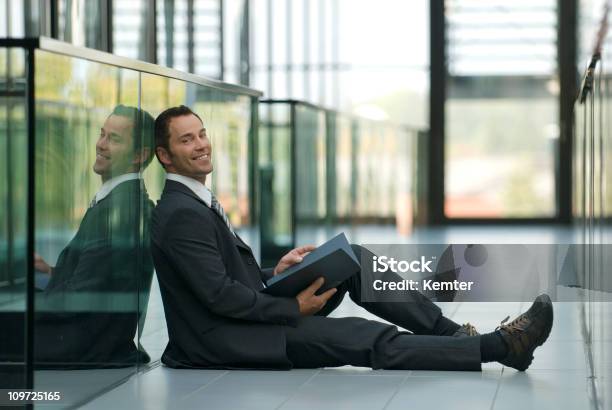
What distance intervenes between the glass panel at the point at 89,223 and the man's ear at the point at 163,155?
0.06 meters

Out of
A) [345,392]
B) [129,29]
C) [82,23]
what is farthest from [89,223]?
[129,29]

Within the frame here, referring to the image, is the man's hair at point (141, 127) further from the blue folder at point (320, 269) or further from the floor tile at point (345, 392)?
the floor tile at point (345, 392)

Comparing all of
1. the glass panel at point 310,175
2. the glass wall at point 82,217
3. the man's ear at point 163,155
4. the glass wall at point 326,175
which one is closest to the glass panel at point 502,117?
the glass wall at point 326,175

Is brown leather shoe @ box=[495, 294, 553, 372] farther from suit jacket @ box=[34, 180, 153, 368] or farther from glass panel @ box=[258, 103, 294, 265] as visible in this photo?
glass panel @ box=[258, 103, 294, 265]

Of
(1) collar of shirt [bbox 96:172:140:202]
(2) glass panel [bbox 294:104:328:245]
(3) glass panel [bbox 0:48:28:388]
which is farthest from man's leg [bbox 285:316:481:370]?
(2) glass panel [bbox 294:104:328:245]

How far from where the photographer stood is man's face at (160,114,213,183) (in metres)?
5.52

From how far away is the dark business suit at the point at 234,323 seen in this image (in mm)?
5258

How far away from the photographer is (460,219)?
20.8 meters

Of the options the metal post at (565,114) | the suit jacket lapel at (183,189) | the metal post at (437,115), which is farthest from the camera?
the metal post at (437,115)

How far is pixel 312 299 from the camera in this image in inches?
211

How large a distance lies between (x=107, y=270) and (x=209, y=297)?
427mm

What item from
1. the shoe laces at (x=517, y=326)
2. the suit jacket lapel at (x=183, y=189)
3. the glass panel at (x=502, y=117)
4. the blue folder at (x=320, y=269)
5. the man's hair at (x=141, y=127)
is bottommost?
the shoe laces at (x=517, y=326)

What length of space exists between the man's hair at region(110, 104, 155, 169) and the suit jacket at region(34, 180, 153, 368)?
16 cm

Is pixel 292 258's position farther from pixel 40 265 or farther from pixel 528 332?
pixel 40 265
